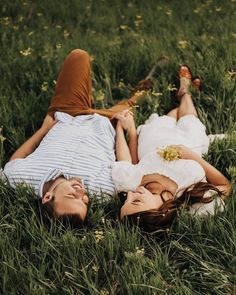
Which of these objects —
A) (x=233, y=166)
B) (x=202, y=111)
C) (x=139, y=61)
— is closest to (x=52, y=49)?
(x=139, y=61)

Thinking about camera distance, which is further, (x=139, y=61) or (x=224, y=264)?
(x=139, y=61)

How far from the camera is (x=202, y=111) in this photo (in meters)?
3.81

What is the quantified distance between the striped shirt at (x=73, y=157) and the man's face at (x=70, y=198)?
0.32 feet

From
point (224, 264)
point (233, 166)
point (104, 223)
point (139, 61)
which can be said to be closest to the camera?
point (224, 264)

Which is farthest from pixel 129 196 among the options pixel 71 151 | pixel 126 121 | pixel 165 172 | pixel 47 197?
pixel 126 121

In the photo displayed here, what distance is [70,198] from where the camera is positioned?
2855 millimetres

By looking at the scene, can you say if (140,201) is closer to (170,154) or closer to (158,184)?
(158,184)

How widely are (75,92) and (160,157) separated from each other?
3.00 feet

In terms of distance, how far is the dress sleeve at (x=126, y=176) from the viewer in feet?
9.93

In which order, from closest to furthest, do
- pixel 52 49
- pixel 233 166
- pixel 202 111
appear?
pixel 233 166
pixel 202 111
pixel 52 49

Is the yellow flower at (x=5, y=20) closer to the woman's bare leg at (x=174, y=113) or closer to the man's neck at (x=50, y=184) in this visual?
the woman's bare leg at (x=174, y=113)

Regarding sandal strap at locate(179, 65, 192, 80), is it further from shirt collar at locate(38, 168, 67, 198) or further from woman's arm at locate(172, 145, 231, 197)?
shirt collar at locate(38, 168, 67, 198)

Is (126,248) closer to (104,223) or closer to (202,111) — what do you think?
(104,223)

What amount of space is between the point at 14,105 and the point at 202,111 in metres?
1.33
